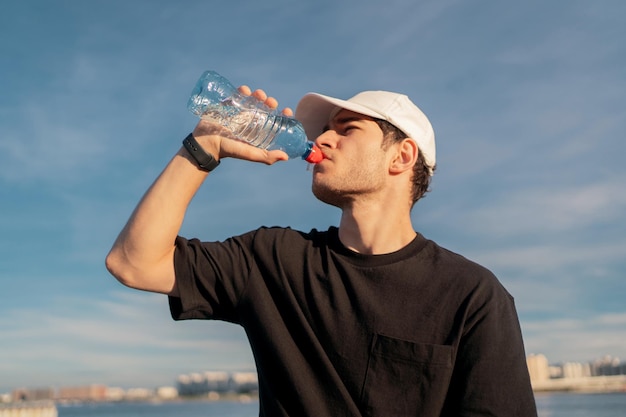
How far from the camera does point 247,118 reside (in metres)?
3.34

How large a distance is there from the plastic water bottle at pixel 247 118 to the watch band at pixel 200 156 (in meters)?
0.19

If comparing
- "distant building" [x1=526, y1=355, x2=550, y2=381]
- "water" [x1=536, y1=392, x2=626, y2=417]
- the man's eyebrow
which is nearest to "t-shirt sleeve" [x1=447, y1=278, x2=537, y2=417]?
the man's eyebrow

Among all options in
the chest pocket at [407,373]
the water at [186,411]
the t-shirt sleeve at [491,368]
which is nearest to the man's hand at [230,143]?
the chest pocket at [407,373]

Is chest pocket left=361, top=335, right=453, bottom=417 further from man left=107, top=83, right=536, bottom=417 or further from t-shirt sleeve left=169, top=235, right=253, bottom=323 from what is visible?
t-shirt sleeve left=169, top=235, right=253, bottom=323

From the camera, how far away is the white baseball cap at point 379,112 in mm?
3010

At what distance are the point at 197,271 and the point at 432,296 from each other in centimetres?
99

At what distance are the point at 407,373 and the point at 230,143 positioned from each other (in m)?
1.20

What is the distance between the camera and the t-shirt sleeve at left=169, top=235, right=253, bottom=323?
2664mm

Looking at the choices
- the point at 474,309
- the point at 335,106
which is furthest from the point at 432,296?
the point at 335,106

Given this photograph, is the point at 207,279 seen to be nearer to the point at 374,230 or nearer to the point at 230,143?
the point at 230,143

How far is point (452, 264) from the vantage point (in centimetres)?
272

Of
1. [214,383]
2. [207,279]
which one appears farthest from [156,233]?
[214,383]

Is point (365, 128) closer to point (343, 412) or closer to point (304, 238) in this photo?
point (304, 238)

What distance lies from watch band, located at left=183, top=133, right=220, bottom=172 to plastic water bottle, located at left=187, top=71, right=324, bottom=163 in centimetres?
19
